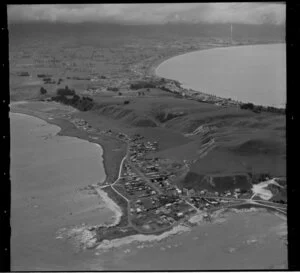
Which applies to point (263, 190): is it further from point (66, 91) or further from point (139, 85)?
point (66, 91)

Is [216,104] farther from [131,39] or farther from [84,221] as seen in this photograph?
[84,221]

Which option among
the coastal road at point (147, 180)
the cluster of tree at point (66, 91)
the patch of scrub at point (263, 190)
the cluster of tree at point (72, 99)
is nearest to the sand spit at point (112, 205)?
the coastal road at point (147, 180)

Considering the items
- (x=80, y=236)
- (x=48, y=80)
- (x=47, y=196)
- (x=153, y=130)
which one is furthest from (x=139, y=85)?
(x=80, y=236)

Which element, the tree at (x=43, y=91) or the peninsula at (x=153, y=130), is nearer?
the peninsula at (x=153, y=130)

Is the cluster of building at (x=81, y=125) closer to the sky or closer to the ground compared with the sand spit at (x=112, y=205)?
closer to the sky

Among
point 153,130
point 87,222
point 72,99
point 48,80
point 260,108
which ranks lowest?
point 87,222

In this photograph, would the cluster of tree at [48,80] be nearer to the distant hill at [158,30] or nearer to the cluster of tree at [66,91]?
the cluster of tree at [66,91]
